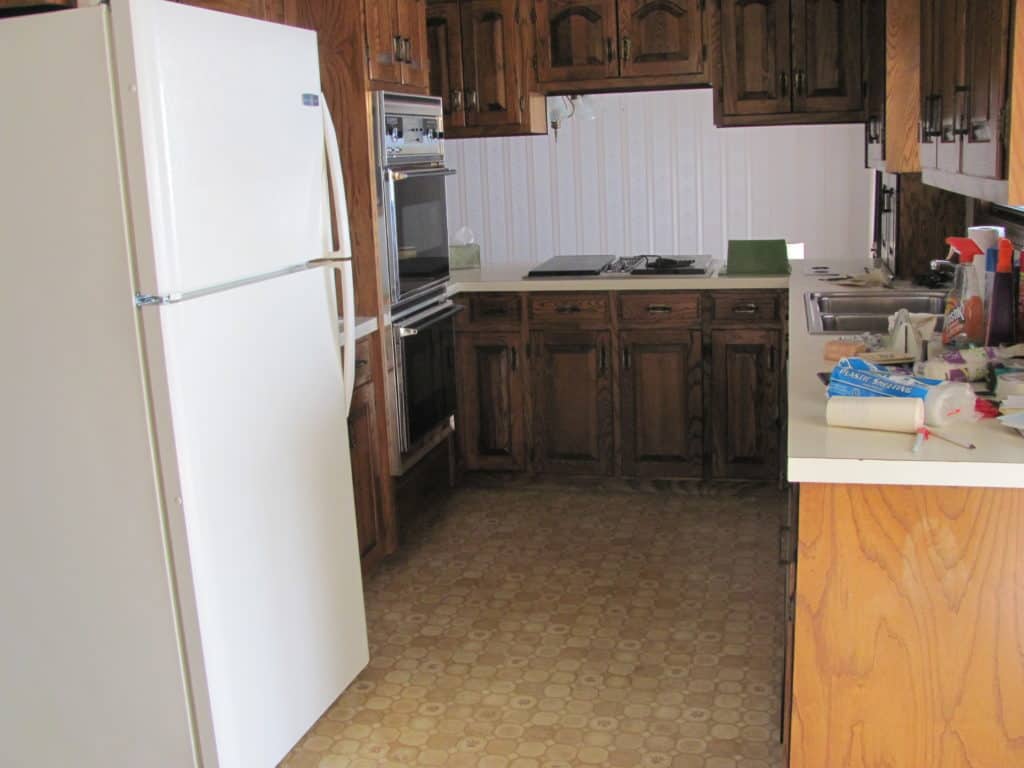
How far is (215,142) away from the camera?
227 cm

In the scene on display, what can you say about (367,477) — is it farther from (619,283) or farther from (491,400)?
(619,283)

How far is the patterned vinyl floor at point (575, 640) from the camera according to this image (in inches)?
105

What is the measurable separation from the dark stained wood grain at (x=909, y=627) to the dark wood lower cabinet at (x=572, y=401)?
2517 mm

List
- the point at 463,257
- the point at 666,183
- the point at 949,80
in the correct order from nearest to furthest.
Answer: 1. the point at 949,80
2. the point at 463,257
3. the point at 666,183

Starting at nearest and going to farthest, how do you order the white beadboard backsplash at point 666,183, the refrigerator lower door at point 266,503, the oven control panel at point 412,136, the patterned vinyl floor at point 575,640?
the refrigerator lower door at point 266,503 → the patterned vinyl floor at point 575,640 → the oven control panel at point 412,136 → the white beadboard backsplash at point 666,183

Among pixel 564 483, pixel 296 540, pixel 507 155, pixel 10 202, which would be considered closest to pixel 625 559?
pixel 564 483

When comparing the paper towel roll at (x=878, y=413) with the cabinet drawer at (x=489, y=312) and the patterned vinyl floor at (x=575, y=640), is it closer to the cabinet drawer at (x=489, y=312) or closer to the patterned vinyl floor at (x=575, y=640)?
the patterned vinyl floor at (x=575, y=640)

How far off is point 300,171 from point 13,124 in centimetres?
69

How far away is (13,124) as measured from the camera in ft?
7.00

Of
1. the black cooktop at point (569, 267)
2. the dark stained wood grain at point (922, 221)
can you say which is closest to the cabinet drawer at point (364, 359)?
the black cooktop at point (569, 267)

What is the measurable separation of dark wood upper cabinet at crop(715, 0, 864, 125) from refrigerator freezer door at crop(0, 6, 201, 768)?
9.80 feet

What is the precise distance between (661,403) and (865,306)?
99cm

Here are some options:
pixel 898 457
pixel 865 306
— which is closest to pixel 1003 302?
pixel 898 457

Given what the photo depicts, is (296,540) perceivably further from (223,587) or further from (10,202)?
(10,202)
